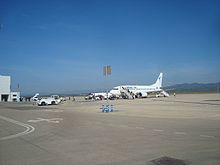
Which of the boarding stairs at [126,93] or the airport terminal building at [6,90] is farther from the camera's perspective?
the airport terminal building at [6,90]

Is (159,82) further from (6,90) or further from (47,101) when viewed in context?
(47,101)

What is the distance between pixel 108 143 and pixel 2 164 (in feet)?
13.8

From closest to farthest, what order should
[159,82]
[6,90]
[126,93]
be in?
[126,93]
[6,90]
[159,82]

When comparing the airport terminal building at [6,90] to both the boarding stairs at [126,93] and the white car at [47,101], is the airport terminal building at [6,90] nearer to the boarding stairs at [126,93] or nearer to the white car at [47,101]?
the boarding stairs at [126,93]

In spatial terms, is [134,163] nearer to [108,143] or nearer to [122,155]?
[122,155]

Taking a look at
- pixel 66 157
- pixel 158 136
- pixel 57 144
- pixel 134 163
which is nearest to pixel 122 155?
pixel 134 163

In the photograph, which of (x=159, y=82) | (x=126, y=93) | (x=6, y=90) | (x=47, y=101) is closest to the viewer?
(x=47, y=101)

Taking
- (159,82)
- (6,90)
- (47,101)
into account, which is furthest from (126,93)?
(6,90)

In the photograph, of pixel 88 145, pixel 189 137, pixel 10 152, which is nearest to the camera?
pixel 10 152

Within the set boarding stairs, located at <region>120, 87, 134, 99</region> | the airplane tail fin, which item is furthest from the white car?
the airplane tail fin

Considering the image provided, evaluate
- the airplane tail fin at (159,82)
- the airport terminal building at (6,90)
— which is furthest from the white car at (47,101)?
the airplane tail fin at (159,82)

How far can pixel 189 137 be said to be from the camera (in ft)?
38.8

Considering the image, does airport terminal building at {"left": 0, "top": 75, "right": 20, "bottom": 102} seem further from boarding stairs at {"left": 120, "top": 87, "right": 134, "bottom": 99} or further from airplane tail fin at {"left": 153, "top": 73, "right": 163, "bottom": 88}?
airplane tail fin at {"left": 153, "top": 73, "right": 163, "bottom": 88}

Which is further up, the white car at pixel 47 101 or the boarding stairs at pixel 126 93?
the boarding stairs at pixel 126 93
